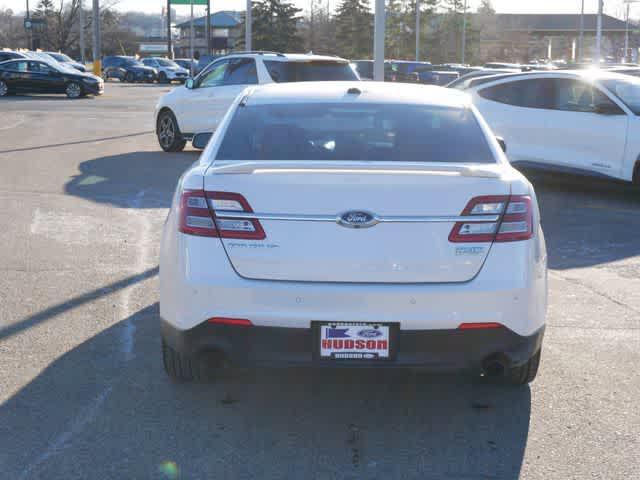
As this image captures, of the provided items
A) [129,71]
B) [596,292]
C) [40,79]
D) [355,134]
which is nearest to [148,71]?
[129,71]

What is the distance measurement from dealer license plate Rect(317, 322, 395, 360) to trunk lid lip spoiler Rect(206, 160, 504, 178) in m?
0.67

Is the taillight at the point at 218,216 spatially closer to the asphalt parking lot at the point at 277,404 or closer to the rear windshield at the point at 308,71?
the asphalt parking lot at the point at 277,404

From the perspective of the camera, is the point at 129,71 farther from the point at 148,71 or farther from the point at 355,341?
the point at 355,341

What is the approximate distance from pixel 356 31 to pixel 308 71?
229 ft

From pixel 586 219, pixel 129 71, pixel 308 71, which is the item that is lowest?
pixel 586 219

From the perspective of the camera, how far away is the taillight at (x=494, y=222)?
13.4 ft

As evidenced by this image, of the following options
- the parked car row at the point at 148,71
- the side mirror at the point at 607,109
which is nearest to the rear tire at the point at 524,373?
the side mirror at the point at 607,109

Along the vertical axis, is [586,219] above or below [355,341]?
below

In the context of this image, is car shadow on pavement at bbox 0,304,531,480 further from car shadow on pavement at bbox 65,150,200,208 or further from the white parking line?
car shadow on pavement at bbox 65,150,200,208

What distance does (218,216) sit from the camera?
4148mm

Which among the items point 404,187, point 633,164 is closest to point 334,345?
point 404,187

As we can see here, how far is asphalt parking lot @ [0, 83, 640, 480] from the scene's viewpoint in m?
3.91

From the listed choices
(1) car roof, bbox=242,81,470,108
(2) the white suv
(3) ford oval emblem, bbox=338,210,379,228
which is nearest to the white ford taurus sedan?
(3) ford oval emblem, bbox=338,210,379,228

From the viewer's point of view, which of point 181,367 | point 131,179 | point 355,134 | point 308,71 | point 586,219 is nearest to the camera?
point 181,367
